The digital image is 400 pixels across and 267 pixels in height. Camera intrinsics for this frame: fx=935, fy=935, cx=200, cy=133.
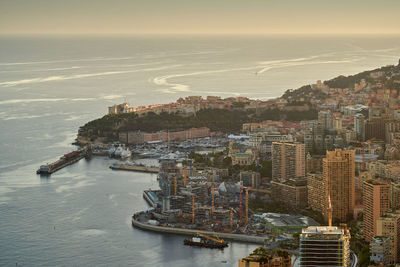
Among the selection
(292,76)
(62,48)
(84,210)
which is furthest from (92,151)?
(62,48)

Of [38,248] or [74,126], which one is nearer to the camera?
[38,248]

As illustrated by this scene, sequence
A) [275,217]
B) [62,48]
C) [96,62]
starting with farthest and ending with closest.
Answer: [62,48], [96,62], [275,217]

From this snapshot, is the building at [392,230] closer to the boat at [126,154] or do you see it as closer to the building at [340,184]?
the building at [340,184]

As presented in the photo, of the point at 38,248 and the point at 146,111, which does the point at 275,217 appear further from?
the point at 146,111

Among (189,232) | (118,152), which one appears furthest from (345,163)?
(118,152)

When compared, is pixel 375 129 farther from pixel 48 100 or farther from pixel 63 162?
pixel 48 100
